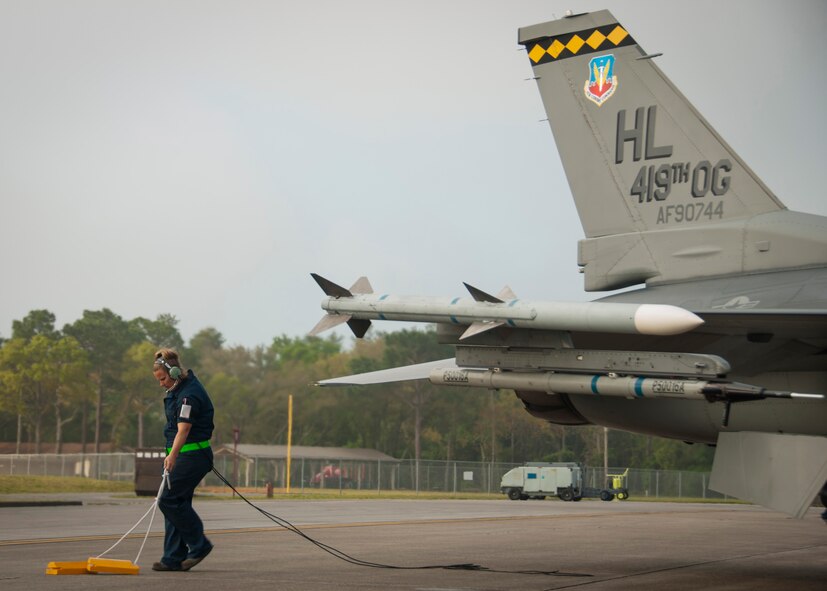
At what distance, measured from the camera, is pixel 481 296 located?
897cm

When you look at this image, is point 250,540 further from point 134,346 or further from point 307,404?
point 134,346

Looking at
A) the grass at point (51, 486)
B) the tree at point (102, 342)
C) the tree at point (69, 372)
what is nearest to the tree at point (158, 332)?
the tree at point (102, 342)

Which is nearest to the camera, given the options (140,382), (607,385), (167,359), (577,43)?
(607,385)

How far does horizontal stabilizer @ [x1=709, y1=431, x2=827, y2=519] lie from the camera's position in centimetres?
879

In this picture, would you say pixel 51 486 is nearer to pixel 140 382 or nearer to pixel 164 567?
pixel 164 567

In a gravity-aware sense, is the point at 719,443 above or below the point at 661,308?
below

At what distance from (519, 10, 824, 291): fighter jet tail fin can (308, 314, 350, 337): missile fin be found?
349 cm

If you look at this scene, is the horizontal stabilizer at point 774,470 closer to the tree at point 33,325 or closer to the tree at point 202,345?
the tree at point 202,345

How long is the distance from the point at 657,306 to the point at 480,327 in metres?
1.59

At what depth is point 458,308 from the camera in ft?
29.7

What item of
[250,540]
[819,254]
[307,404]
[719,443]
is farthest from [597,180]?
[307,404]

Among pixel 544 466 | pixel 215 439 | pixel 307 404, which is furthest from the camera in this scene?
pixel 215 439

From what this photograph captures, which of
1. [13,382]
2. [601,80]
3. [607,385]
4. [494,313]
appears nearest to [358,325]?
[494,313]

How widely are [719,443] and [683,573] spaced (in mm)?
1470
